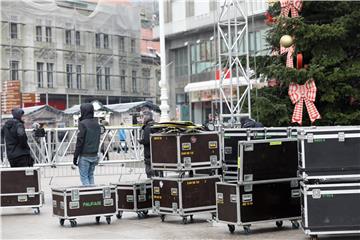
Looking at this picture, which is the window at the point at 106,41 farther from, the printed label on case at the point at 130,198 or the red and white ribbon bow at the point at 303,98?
the printed label on case at the point at 130,198

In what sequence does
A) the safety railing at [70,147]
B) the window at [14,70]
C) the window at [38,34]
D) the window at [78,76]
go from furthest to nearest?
the window at [78,76] < the window at [14,70] < the window at [38,34] < the safety railing at [70,147]

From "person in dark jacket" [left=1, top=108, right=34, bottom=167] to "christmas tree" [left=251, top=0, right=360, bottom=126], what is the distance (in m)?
6.41

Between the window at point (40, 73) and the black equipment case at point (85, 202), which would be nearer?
the black equipment case at point (85, 202)

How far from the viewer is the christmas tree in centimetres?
1619

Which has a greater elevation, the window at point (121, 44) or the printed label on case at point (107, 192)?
the window at point (121, 44)

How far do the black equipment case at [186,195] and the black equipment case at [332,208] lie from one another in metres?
2.76

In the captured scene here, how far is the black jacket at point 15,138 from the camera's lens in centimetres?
1358

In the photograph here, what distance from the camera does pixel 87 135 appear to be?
41.5ft

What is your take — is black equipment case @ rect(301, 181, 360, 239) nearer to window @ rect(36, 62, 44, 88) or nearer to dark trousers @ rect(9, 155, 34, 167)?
dark trousers @ rect(9, 155, 34, 167)

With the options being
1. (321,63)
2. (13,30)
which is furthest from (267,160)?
(13,30)

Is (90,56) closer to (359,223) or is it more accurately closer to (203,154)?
(203,154)

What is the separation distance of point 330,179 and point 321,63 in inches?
312

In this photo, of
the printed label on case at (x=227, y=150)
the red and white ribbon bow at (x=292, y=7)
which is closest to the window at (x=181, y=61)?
the red and white ribbon bow at (x=292, y=7)

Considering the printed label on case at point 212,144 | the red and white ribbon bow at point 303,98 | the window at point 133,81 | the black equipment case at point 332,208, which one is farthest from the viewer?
the window at point 133,81
